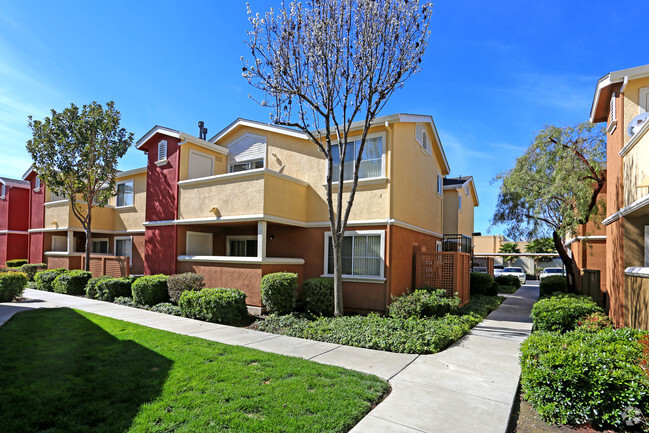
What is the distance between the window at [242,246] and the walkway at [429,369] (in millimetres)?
4767

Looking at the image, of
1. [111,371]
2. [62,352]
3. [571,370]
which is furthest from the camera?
[62,352]

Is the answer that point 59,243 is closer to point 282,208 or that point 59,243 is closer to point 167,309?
point 167,309

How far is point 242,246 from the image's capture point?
15.9 metres

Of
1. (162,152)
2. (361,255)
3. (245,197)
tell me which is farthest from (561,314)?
(162,152)

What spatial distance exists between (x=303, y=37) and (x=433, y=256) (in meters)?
8.42

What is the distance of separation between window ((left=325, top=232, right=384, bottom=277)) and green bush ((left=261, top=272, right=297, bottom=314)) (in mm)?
1923

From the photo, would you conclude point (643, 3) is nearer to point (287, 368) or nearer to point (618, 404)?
point (618, 404)

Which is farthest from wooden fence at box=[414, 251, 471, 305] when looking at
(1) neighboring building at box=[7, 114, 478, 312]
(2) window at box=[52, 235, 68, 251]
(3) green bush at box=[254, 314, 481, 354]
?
(2) window at box=[52, 235, 68, 251]

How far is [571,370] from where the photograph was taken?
4.70 meters

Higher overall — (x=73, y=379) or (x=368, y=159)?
(x=368, y=159)

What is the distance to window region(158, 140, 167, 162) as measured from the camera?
52.6ft

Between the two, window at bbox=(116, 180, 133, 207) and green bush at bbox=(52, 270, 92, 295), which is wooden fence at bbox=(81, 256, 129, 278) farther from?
window at bbox=(116, 180, 133, 207)

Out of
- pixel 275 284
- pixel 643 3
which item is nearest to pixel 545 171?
pixel 643 3

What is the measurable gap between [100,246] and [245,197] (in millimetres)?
14192
